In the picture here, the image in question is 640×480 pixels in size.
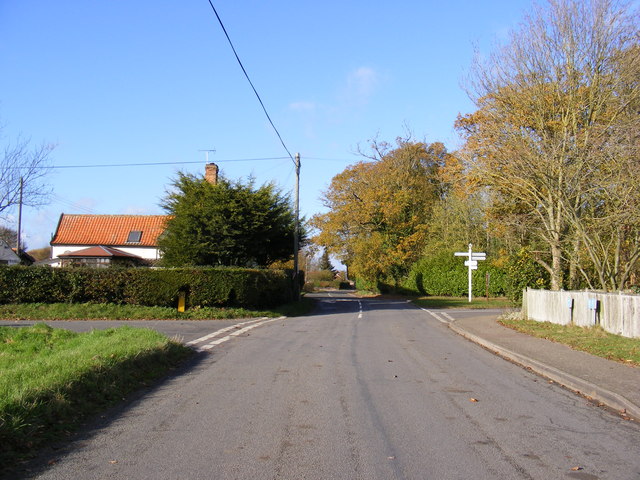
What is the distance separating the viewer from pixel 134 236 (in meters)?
47.5

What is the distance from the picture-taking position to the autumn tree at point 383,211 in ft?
164

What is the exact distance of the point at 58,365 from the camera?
28.3 ft

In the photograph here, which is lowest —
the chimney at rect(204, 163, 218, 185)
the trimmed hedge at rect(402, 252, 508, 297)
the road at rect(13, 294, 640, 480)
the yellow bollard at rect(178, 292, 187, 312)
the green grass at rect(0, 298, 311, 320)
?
the road at rect(13, 294, 640, 480)

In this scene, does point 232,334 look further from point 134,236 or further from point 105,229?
point 105,229

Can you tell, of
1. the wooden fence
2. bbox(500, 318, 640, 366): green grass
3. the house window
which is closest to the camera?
bbox(500, 318, 640, 366): green grass

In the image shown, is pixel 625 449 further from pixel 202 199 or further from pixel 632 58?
pixel 202 199

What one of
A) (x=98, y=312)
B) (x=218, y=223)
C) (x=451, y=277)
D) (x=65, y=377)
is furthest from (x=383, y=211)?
(x=65, y=377)

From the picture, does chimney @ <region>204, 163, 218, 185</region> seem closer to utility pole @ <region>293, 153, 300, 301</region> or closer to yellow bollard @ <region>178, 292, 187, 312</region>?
utility pole @ <region>293, 153, 300, 301</region>

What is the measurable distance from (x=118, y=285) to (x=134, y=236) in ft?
84.4

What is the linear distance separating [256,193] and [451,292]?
75.1 feet

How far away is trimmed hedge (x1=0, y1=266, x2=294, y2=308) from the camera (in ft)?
74.4

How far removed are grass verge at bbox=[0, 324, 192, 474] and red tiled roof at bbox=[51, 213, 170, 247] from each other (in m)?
34.5

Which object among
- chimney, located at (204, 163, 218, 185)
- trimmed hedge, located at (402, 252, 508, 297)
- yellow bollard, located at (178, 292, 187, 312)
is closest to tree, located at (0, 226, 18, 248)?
chimney, located at (204, 163, 218, 185)

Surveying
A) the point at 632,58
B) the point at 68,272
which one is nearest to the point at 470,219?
the point at 632,58
